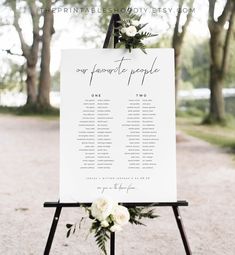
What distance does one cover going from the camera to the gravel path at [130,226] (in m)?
3.09

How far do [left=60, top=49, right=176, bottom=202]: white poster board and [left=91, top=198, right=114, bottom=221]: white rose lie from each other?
8cm

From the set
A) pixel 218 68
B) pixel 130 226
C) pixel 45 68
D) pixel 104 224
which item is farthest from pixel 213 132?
pixel 104 224

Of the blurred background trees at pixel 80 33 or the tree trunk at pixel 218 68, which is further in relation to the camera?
the tree trunk at pixel 218 68

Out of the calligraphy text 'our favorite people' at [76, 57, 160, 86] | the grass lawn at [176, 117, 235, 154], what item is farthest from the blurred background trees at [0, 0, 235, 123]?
the calligraphy text 'our favorite people' at [76, 57, 160, 86]

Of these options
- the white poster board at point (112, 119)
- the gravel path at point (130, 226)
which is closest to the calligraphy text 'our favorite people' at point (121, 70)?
the white poster board at point (112, 119)

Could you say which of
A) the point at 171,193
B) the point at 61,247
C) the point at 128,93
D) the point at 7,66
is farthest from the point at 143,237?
the point at 7,66

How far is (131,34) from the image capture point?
88.4 inches

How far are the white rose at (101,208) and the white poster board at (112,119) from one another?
76mm

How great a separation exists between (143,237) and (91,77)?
4.57 ft

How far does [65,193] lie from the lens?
→ 223 centimetres

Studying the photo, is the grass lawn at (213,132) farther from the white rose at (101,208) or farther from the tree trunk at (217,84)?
the white rose at (101,208)

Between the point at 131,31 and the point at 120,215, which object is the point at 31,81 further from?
the point at 120,215

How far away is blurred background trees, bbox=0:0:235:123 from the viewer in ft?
34.0

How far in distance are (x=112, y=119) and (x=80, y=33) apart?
1038 cm
